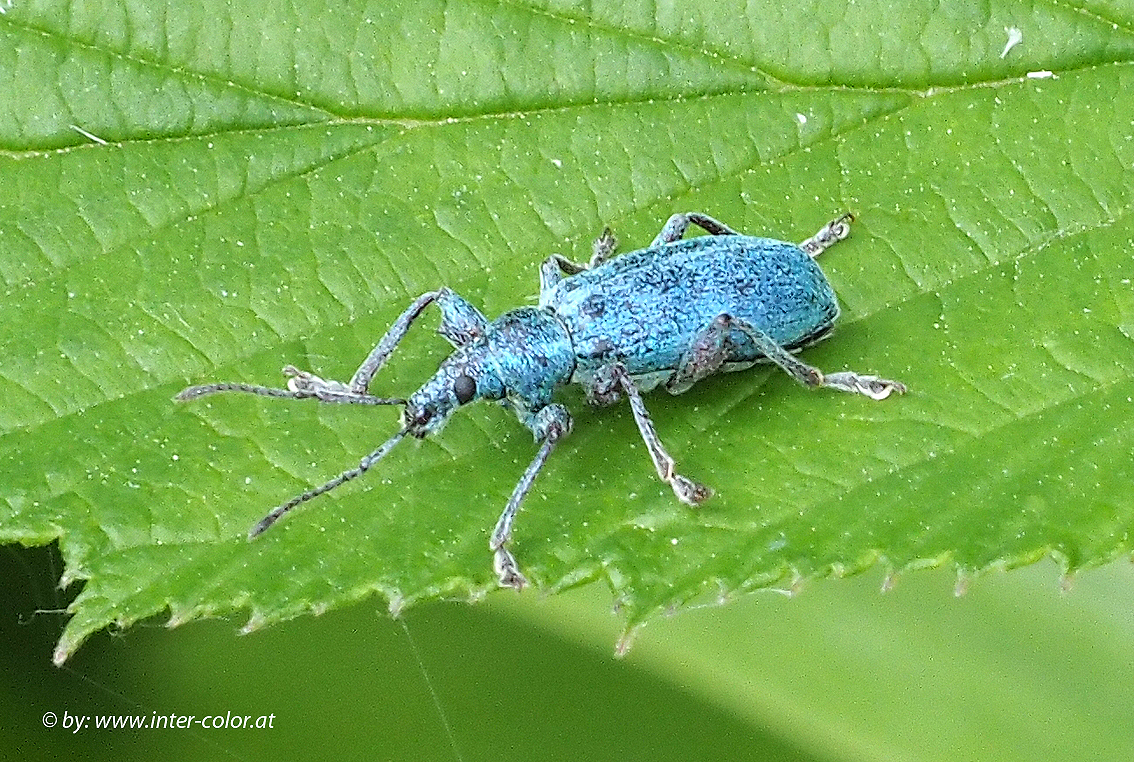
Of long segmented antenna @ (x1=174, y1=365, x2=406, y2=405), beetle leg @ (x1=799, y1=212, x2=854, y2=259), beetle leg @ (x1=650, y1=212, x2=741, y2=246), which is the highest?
beetle leg @ (x1=650, y1=212, x2=741, y2=246)

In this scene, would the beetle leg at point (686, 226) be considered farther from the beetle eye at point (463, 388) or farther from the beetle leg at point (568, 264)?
the beetle eye at point (463, 388)

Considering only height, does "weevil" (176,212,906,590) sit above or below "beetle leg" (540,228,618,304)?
below

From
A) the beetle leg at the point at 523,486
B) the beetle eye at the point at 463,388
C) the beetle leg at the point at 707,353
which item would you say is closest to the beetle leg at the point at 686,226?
the beetle leg at the point at 707,353

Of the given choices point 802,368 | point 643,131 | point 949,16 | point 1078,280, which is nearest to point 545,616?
point 802,368

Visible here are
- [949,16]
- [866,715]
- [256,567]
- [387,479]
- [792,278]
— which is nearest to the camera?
[256,567]

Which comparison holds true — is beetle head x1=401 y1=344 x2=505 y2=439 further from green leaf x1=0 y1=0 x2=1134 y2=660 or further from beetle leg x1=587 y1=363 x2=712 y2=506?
beetle leg x1=587 y1=363 x2=712 y2=506

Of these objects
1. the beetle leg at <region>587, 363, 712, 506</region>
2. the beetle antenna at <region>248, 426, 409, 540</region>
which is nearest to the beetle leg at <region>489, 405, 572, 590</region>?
the beetle leg at <region>587, 363, 712, 506</region>

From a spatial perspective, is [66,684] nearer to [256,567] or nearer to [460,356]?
[256,567]

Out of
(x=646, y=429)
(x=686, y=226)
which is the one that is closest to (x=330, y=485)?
(x=646, y=429)
